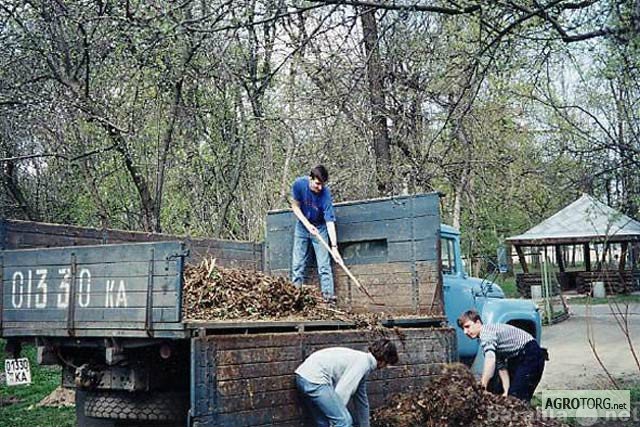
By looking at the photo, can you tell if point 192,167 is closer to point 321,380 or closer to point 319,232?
point 319,232

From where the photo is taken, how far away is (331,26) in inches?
317

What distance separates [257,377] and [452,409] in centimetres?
201

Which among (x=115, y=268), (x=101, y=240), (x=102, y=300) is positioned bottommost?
(x=102, y=300)

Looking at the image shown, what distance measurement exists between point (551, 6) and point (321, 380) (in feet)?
12.2

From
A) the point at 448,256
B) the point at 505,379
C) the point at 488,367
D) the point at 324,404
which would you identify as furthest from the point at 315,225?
the point at 324,404

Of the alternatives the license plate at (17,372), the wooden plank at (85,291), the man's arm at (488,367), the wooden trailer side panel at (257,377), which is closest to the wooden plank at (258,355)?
the wooden trailer side panel at (257,377)

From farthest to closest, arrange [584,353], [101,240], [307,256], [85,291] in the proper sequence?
[584,353] → [307,256] → [101,240] → [85,291]

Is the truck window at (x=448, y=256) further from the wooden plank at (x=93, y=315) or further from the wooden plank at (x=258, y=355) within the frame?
the wooden plank at (x=93, y=315)

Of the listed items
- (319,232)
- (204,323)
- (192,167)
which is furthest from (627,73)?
(192,167)

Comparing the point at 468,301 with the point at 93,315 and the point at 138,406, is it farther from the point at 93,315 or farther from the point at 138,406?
the point at 93,315

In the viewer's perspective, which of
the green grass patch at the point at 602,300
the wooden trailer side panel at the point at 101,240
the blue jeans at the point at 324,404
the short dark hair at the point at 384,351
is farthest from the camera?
the green grass patch at the point at 602,300

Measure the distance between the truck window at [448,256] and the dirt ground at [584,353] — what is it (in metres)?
1.52

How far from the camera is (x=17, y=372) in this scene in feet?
20.7

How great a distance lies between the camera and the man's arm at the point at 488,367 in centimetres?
731
